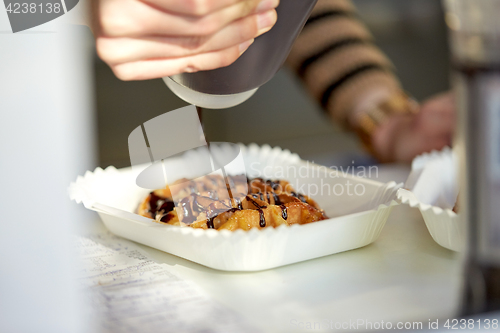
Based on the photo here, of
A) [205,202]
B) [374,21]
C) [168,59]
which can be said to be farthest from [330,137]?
[168,59]

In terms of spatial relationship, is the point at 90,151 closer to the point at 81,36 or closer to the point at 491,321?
the point at 81,36

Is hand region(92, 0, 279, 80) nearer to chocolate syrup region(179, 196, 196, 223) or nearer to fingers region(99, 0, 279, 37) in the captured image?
fingers region(99, 0, 279, 37)

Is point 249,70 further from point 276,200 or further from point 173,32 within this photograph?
point 276,200

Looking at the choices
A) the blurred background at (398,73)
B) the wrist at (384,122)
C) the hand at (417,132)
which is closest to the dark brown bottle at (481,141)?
the hand at (417,132)

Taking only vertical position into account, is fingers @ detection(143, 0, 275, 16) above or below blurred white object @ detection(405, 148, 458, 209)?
above

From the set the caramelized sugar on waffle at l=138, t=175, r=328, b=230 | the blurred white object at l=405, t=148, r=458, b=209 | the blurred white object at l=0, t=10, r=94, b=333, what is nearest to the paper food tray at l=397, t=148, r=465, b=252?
the blurred white object at l=405, t=148, r=458, b=209

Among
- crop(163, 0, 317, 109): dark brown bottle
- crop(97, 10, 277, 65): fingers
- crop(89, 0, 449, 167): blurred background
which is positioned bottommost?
crop(89, 0, 449, 167): blurred background
